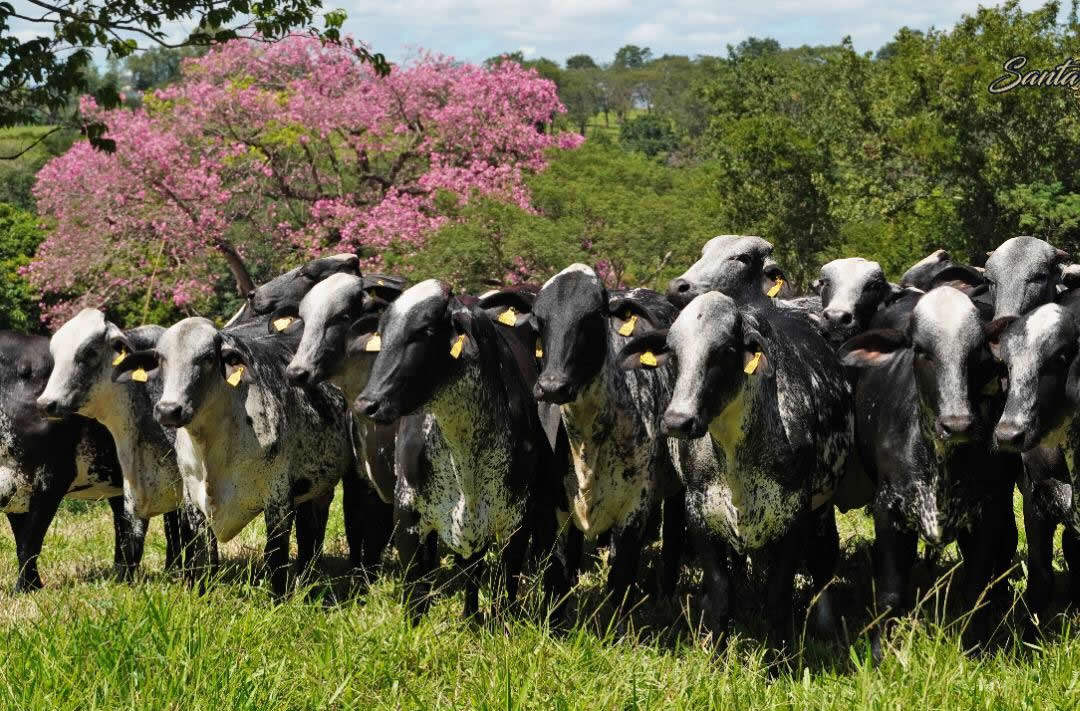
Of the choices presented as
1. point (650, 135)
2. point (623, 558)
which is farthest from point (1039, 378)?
point (650, 135)

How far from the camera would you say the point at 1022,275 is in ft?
24.3

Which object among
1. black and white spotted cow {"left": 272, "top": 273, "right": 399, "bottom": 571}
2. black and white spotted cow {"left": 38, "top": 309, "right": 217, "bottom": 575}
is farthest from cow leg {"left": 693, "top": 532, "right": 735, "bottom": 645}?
black and white spotted cow {"left": 38, "top": 309, "right": 217, "bottom": 575}

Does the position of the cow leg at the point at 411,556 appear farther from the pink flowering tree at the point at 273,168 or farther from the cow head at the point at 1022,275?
the pink flowering tree at the point at 273,168

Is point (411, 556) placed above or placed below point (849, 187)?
below

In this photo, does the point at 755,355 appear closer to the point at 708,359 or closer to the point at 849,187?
the point at 708,359

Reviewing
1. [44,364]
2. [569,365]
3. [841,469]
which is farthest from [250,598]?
[841,469]

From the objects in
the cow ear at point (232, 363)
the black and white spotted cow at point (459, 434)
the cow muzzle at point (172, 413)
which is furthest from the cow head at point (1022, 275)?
the cow muzzle at point (172, 413)

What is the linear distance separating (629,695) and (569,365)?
1575mm

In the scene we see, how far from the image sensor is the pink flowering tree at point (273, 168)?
71.3 ft

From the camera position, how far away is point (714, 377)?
524 cm

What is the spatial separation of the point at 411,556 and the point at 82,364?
2.32 meters

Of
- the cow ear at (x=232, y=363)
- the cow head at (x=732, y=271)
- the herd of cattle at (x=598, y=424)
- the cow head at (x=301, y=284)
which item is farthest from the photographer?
the cow head at (x=301, y=284)

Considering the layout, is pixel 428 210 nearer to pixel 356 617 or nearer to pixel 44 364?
pixel 44 364

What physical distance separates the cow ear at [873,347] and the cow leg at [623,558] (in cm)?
135
